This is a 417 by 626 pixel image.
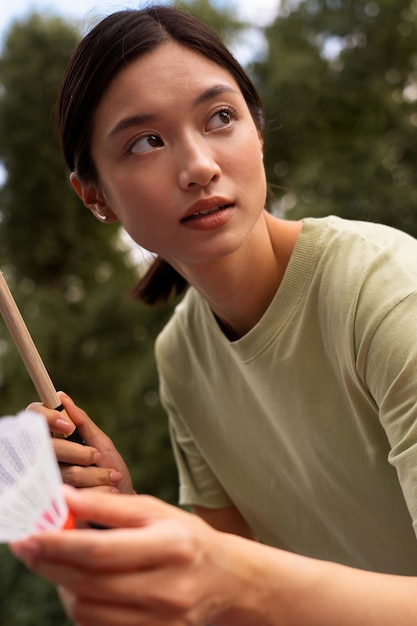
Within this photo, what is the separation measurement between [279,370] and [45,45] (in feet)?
10.7

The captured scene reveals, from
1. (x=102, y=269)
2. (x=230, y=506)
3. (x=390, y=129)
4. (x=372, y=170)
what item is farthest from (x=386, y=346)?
(x=102, y=269)

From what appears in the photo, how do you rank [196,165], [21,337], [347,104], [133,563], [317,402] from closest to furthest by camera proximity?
[133,563] < [21,337] < [196,165] < [317,402] < [347,104]

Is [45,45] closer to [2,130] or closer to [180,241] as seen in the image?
[2,130]

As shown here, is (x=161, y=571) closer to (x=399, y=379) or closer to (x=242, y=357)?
(x=399, y=379)

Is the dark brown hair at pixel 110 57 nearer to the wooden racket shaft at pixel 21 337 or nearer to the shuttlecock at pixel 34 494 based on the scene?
the wooden racket shaft at pixel 21 337

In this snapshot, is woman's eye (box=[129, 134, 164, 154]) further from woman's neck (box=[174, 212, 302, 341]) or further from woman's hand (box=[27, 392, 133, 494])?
woman's hand (box=[27, 392, 133, 494])

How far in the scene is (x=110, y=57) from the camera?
96cm

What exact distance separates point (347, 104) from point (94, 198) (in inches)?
87.3

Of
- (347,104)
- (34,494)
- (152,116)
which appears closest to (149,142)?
(152,116)

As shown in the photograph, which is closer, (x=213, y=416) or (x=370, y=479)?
(x=370, y=479)

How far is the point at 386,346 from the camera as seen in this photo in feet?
2.77

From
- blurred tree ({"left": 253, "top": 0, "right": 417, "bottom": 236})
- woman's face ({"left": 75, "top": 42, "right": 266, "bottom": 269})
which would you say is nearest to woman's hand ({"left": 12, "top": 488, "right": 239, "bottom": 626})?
woman's face ({"left": 75, "top": 42, "right": 266, "bottom": 269})

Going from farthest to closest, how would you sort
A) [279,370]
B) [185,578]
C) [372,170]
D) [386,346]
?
[372,170] → [279,370] → [386,346] → [185,578]

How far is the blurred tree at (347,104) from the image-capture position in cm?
278
